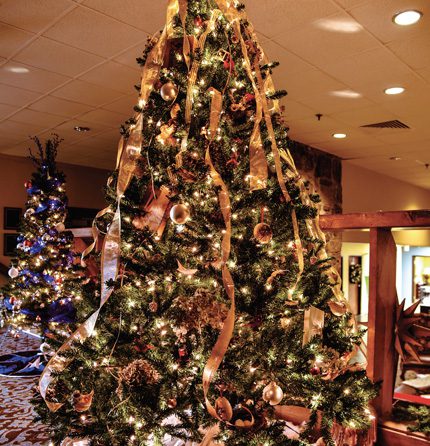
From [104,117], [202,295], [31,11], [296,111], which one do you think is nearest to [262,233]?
[202,295]

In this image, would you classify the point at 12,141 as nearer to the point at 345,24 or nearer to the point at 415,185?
the point at 345,24

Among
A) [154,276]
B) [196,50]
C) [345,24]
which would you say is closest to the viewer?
[154,276]

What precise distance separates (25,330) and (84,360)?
475 centimetres

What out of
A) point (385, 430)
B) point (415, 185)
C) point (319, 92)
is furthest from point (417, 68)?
point (415, 185)

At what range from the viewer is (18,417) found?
115 inches

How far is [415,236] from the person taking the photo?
376 inches

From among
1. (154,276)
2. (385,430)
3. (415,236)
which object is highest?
(415,236)

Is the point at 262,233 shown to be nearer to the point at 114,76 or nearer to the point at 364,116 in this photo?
the point at 114,76

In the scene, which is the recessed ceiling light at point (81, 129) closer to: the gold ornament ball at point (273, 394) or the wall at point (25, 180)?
the wall at point (25, 180)

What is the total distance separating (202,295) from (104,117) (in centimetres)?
359

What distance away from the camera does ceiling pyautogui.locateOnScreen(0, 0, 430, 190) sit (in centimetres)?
246

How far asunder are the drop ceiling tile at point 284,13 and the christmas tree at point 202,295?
0.96 metres

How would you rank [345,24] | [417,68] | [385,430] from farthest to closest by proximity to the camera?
1. [417,68]
2. [345,24]
3. [385,430]

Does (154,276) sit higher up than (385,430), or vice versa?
(154,276)
